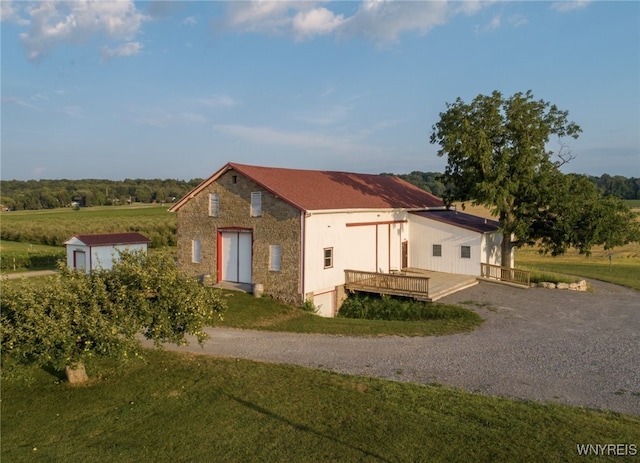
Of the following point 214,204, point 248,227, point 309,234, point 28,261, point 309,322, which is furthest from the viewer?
point 28,261

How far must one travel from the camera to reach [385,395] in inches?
438

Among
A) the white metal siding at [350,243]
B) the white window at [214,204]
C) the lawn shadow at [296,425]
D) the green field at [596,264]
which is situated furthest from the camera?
the green field at [596,264]

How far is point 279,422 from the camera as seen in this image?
9.86 metres

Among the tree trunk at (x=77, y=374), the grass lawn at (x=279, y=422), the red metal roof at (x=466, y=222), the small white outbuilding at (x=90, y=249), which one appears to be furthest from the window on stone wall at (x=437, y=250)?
the tree trunk at (x=77, y=374)

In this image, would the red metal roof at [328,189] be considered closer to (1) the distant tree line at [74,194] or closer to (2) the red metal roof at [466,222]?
(2) the red metal roof at [466,222]

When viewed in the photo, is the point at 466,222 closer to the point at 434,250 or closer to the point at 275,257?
the point at 434,250

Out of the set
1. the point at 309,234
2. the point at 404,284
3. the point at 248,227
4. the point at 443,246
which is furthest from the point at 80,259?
the point at 443,246

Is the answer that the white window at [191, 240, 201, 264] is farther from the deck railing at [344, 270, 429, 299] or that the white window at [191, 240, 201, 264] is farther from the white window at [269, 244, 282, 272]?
the deck railing at [344, 270, 429, 299]

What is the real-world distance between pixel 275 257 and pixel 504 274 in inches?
525

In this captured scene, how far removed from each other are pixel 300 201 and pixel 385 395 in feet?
42.4

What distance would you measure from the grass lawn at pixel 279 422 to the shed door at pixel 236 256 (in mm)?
11789

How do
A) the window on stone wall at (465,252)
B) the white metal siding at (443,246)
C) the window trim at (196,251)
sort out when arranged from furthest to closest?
the window on stone wall at (465,252), the white metal siding at (443,246), the window trim at (196,251)

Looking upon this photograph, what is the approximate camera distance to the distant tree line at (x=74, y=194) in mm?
112688

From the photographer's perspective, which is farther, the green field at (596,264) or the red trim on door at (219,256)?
the green field at (596,264)
